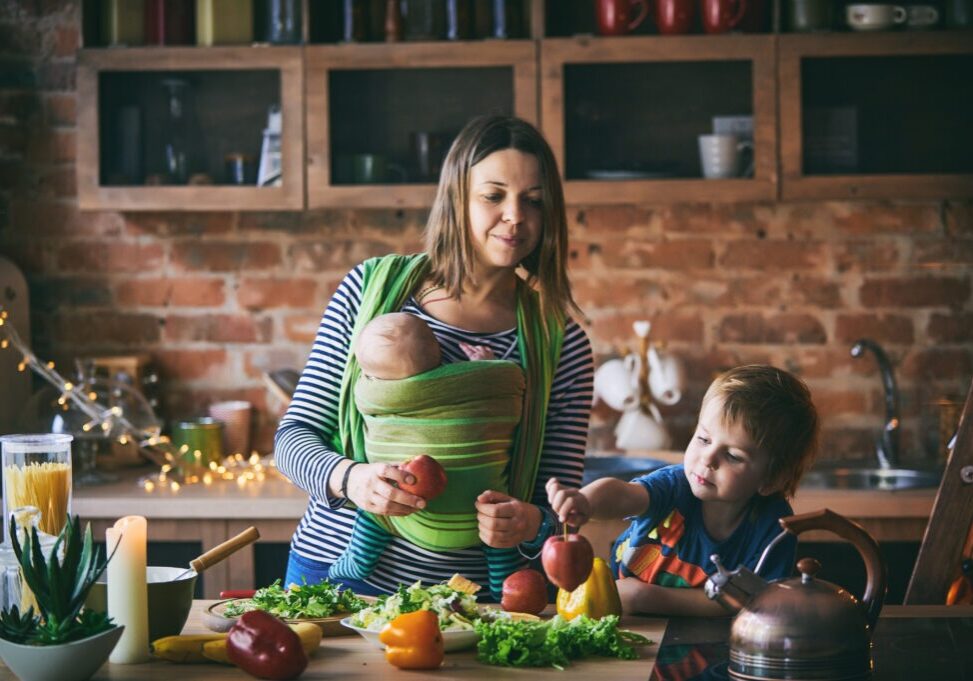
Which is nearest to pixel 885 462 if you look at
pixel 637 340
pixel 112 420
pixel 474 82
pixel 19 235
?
pixel 637 340

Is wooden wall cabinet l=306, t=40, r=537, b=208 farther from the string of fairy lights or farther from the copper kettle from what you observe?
the copper kettle

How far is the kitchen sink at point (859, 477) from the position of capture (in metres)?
3.67

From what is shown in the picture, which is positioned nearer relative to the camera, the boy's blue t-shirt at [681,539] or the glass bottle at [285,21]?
the boy's blue t-shirt at [681,539]

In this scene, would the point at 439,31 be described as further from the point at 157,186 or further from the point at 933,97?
the point at 933,97

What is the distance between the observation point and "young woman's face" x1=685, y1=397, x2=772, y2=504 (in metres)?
2.06

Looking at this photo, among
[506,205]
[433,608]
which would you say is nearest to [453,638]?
[433,608]

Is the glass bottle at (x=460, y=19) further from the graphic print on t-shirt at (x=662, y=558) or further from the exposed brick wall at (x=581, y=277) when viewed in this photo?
the graphic print on t-shirt at (x=662, y=558)

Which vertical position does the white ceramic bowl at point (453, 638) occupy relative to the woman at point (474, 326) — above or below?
below

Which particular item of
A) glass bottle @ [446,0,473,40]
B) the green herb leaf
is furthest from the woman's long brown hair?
glass bottle @ [446,0,473,40]

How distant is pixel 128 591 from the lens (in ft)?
5.86

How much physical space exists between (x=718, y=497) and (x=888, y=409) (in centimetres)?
185

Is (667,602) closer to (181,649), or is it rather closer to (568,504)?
(568,504)

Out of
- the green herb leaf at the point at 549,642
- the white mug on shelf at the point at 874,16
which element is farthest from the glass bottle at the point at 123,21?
the green herb leaf at the point at 549,642

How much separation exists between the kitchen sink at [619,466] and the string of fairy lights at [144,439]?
35.1 inches
